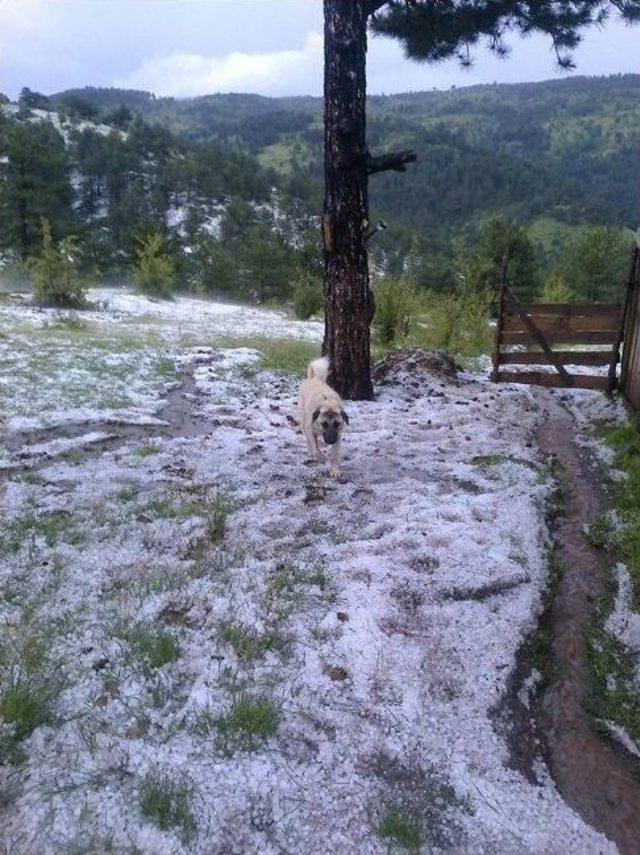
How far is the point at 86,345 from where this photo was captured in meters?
12.7

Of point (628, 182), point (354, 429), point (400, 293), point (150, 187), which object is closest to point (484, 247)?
point (400, 293)

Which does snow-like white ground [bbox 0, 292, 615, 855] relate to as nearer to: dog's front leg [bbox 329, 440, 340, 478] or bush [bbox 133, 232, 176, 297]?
dog's front leg [bbox 329, 440, 340, 478]

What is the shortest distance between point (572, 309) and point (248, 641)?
373 inches

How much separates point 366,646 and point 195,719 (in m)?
1.16

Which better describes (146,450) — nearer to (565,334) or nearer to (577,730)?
(577,730)

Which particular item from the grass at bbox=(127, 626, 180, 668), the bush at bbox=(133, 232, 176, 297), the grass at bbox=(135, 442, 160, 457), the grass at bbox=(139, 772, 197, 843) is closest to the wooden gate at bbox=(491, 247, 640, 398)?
the grass at bbox=(135, 442, 160, 457)

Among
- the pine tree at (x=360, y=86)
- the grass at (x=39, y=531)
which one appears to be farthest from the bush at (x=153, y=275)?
the grass at (x=39, y=531)

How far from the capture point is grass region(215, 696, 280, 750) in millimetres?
3076

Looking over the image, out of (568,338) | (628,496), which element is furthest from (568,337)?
(628,496)

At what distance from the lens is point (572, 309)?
1091 cm

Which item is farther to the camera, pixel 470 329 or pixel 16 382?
pixel 470 329

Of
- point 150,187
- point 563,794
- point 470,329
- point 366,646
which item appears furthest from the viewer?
point 150,187

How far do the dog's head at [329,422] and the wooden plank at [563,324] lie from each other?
21.3 ft

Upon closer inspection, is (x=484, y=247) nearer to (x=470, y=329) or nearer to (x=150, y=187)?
(x=470, y=329)
